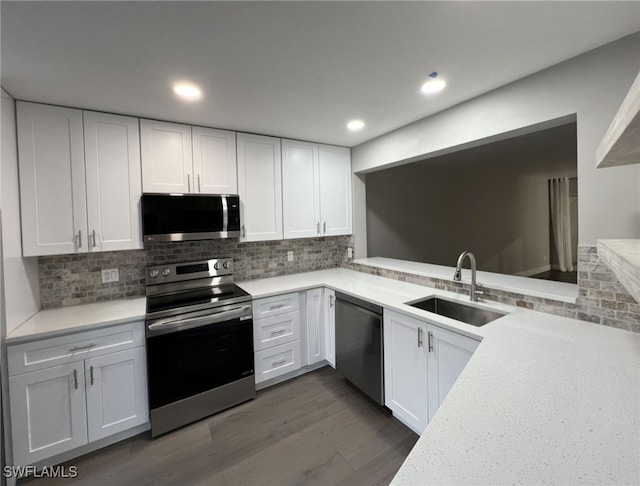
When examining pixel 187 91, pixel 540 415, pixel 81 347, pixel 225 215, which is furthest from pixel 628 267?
pixel 81 347

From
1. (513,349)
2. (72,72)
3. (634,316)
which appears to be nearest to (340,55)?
(72,72)

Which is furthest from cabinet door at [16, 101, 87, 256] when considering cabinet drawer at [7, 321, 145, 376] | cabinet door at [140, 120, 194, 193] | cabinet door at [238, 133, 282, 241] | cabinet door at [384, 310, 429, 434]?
cabinet door at [384, 310, 429, 434]

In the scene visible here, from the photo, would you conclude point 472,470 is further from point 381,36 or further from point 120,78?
point 120,78

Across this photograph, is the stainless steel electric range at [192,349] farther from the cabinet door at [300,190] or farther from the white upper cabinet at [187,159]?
the cabinet door at [300,190]

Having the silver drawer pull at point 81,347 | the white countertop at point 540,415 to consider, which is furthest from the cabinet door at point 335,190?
the silver drawer pull at point 81,347

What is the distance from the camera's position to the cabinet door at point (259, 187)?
2.68m

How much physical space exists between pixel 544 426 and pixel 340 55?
5.71 feet

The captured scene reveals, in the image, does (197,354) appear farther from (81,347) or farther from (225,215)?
(225,215)

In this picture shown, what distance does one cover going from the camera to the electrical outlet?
7.59ft

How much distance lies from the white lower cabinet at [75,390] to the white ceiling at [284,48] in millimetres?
1585

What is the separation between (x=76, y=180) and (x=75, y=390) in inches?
56.7

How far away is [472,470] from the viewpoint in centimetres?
64

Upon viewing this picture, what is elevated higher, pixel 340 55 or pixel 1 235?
pixel 340 55

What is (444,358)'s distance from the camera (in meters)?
1.67
